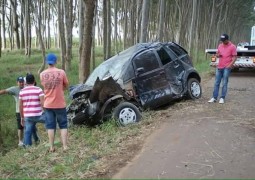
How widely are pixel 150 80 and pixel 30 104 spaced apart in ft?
10.4

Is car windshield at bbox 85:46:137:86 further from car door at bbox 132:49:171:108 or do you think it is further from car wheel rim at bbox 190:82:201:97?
car wheel rim at bbox 190:82:201:97

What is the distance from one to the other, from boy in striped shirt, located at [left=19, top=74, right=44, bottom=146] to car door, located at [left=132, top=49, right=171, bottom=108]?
2519 millimetres

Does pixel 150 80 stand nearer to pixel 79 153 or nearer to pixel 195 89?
pixel 195 89

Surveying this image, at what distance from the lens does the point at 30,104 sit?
8844 mm

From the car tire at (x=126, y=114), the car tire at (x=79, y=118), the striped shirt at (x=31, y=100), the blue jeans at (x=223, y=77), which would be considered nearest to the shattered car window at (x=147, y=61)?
the car tire at (x=126, y=114)

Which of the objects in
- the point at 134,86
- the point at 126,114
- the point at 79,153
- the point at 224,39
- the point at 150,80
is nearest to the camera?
the point at 79,153

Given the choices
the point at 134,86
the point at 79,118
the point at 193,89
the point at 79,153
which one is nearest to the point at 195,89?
the point at 193,89

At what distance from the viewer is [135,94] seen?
10273mm

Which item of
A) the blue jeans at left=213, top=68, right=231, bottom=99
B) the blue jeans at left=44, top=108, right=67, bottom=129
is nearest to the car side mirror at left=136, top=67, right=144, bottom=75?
the blue jeans at left=213, top=68, right=231, bottom=99

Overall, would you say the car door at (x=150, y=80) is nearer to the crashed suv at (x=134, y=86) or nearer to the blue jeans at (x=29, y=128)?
the crashed suv at (x=134, y=86)

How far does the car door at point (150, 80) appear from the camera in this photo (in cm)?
1045

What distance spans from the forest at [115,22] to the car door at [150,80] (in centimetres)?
247

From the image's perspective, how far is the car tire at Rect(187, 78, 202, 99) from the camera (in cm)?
1189

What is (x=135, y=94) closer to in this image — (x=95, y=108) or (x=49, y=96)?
(x=95, y=108)
